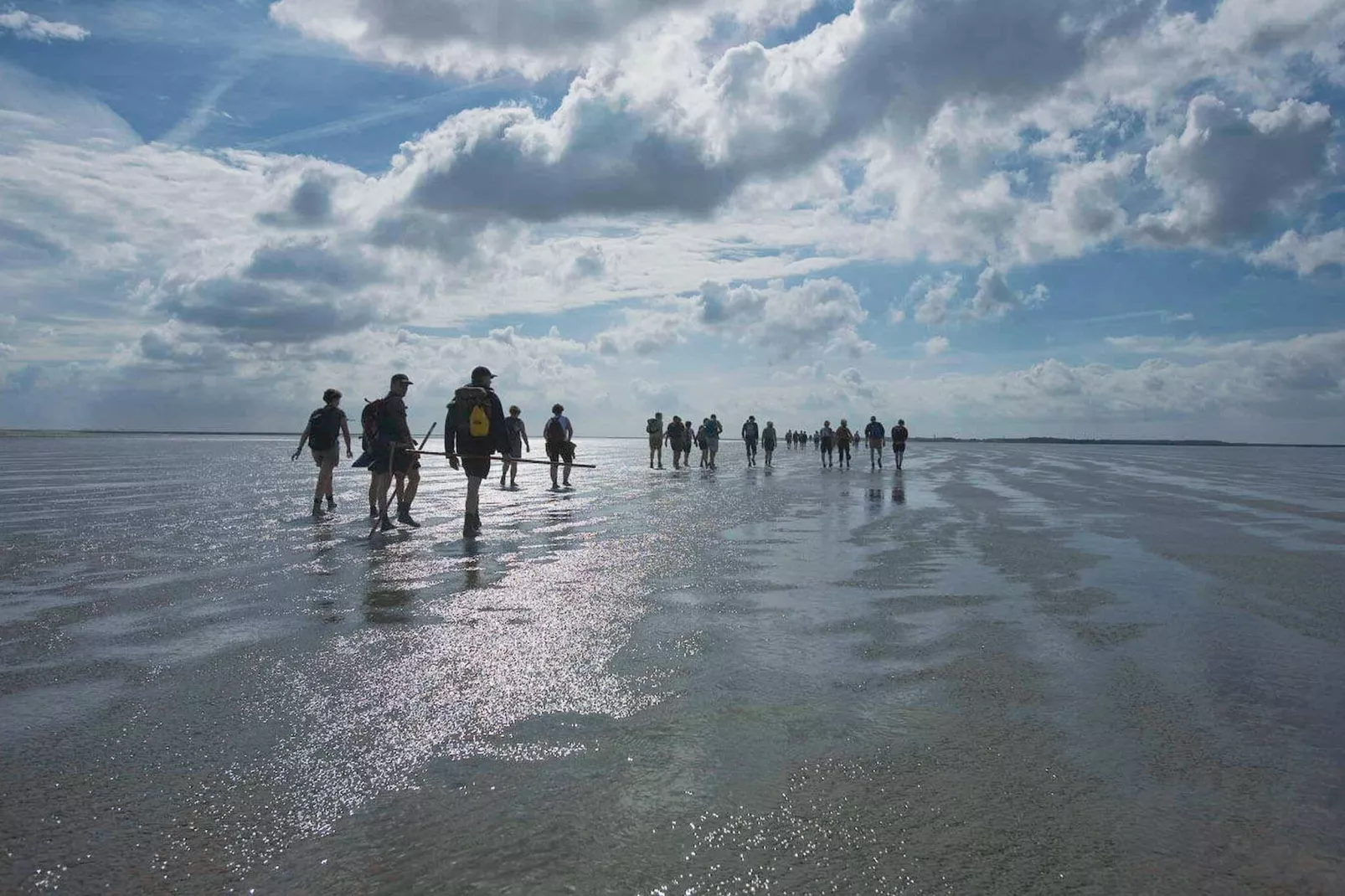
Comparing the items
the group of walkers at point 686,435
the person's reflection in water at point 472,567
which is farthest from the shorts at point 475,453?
the group of walkers at point 686,435

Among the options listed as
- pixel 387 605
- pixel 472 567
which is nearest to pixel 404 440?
pixel 472 567

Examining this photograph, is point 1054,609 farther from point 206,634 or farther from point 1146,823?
point 206,634

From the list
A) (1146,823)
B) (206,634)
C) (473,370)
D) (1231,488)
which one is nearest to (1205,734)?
(1146,823)

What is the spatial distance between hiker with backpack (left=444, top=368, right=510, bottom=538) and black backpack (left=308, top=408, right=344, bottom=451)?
401 centimetres

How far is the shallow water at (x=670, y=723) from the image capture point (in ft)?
9.23

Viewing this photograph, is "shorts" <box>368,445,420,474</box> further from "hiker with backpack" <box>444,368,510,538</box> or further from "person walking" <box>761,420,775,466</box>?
"person walking" <box>761,420,775,466</box>

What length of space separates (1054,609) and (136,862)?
628 centimetres

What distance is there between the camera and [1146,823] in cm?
305

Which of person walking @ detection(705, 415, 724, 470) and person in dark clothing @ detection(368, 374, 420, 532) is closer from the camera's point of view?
person in dark clothing @ detection(368, 374, 420, 532)

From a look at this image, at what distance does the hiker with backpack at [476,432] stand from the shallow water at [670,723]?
219cm

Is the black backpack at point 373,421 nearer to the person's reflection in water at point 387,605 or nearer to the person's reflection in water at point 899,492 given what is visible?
the person's reflection in water at point 387,605

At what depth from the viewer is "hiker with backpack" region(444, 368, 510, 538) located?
11758 mm

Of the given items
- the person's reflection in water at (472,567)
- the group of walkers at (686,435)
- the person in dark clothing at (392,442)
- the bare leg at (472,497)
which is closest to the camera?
the person's reflection in water at (472,567)

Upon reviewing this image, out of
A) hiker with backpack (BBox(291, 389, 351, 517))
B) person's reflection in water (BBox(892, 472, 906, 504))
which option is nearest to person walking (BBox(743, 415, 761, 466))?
person's reflection in water (BBox(892, 472, 906, 504))
